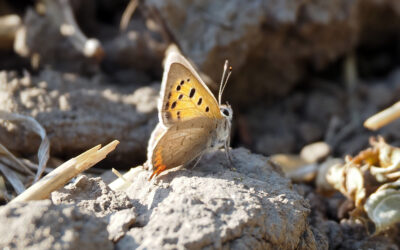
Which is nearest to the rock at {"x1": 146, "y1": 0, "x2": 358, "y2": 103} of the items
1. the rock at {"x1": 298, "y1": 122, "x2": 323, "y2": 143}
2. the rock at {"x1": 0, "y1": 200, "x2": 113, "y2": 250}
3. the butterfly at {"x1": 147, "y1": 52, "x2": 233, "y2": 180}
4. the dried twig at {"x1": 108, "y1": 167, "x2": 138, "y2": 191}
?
the rock at {"x1": 298, "y1": 122, "x2": 323, "y2": 143}

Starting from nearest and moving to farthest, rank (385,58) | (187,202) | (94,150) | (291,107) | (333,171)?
(187,202), (94,150), (333,171), (291,107), (385,58)

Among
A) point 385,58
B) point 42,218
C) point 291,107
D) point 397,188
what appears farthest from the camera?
point 385,58

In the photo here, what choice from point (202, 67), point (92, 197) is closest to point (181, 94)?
point (92, 197)

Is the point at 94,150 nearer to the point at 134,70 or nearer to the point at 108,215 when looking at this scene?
the point at 108,215

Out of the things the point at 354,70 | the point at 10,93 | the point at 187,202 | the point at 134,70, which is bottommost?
the point at 187,202

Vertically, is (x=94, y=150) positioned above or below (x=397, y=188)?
below

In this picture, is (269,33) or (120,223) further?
(269,33)

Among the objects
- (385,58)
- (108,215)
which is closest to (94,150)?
(108,215)

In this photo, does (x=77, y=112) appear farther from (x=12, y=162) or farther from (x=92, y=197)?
(x=92, y=197)
